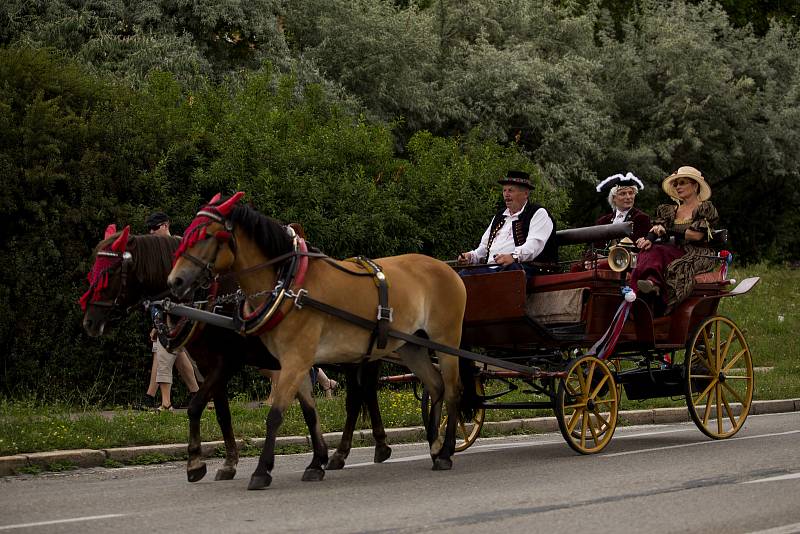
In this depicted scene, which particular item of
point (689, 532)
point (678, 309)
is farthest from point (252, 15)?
point (689, 532)

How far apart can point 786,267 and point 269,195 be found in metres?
21.2

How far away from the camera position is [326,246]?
16734 mm

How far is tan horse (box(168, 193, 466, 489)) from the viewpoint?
364 inches

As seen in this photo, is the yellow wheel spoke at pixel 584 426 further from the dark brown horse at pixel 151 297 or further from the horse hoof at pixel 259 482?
the horse hoof at pixel 259 482

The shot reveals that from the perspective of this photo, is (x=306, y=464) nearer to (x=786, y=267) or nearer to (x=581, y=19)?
(x=581, y=19)

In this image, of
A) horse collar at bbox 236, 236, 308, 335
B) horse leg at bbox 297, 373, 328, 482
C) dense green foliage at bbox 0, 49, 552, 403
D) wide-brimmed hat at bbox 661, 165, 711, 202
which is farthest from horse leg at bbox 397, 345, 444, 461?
dense green foliage at bbox 0, 49, 552, 403

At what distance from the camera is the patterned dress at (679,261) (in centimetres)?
1205

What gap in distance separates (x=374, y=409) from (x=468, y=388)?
110 centimetres

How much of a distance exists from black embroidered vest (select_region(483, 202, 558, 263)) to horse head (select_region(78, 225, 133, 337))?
3561 millimetres

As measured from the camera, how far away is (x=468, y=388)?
11648 mm

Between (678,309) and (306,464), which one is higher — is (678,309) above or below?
above

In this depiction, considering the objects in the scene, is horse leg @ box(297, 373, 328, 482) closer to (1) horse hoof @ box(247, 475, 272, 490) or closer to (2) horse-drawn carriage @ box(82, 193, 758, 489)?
(2) horse-drawn carriage @ box(82, 193, 758, 489)

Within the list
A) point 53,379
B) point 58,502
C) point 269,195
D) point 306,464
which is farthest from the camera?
point 269,195

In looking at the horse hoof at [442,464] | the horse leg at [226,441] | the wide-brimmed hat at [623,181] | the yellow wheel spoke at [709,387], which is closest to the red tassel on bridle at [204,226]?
the horse leg at [226,441]
